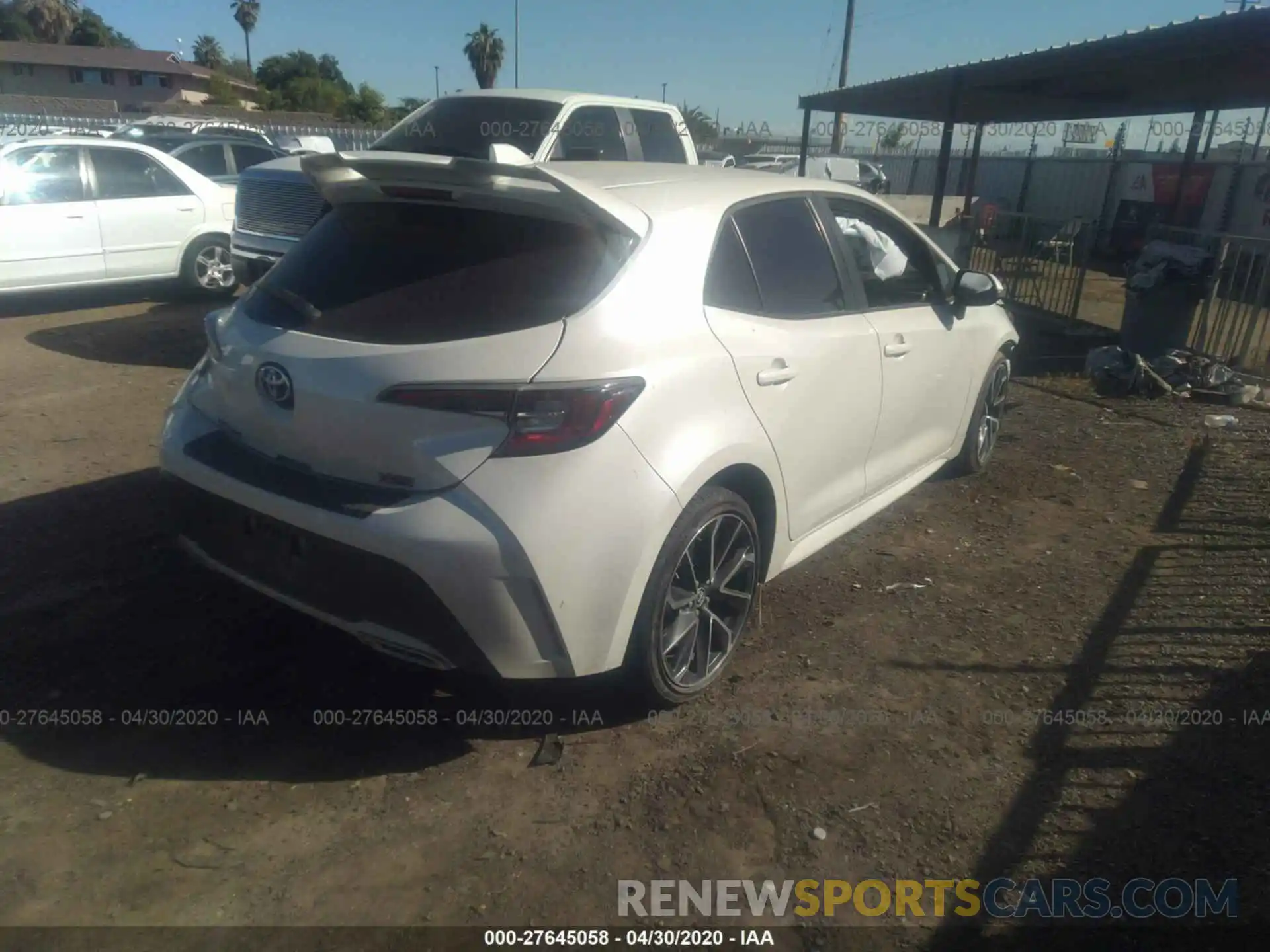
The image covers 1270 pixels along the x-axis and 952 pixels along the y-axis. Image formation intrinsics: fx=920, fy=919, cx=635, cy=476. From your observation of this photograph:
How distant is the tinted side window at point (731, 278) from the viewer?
3.14 meters

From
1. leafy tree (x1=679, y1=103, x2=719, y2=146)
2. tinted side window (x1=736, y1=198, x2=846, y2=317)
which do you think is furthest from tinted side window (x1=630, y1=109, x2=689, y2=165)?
leafy tree (x1=679, y1=103, x2=719, y2=146)

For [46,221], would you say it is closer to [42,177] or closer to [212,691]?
[42,177]

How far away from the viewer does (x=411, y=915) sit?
7.79 feet

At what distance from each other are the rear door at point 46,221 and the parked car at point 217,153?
12.1 feet

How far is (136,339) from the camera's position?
27.1ft

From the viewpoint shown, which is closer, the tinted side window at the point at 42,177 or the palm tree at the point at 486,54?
the tinted side window at the point at 42,177

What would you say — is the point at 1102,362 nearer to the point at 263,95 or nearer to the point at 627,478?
the point at 627,478

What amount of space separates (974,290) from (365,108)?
63621 mm

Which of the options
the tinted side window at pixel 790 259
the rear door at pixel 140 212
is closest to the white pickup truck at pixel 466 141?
the rear door at pixel 140 212

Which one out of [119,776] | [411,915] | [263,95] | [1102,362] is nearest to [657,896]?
[411,915]

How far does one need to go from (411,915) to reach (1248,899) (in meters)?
2.28

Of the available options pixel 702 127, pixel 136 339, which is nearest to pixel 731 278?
pixel 136 339

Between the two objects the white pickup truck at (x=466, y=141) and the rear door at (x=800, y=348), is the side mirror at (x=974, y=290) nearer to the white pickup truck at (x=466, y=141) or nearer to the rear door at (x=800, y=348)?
the rear door at (x=800, y=348)

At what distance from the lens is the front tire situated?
9.51ft
